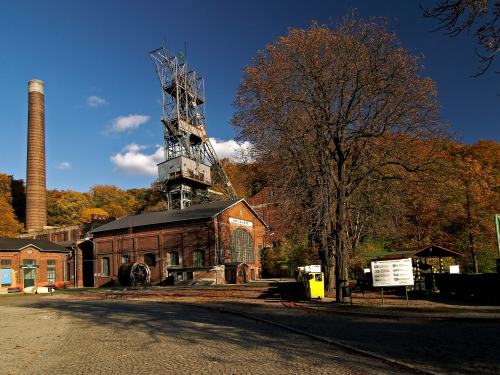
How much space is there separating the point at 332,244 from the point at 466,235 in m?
20.6

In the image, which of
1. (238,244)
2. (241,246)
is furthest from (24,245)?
(241,246)

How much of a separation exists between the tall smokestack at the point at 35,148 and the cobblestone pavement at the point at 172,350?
5171 cm

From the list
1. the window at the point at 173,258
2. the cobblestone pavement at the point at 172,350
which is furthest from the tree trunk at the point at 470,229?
the window at the point at 173,258

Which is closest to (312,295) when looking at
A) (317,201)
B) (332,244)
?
(332,244)

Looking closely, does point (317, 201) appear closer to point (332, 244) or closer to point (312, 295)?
point (332, 244)

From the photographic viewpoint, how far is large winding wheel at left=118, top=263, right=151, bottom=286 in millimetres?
39656

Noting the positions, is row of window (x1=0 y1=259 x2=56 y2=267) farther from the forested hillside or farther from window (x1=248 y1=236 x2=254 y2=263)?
the forested hillside

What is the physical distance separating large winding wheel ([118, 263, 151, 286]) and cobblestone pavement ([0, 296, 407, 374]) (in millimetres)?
27457

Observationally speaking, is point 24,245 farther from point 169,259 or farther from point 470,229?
point 470,229

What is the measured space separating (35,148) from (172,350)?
5883cm

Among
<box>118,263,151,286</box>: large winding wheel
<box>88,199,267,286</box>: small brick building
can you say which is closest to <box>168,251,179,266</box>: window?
<box>88,199,267,286</box>: small brick building

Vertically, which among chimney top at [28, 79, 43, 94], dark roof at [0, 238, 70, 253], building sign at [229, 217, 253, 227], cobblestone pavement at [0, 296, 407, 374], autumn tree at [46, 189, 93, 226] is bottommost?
cobblestone pavement at [0, 296, 407, 374]

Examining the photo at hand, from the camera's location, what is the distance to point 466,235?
32656 mm

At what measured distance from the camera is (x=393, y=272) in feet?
49.5
